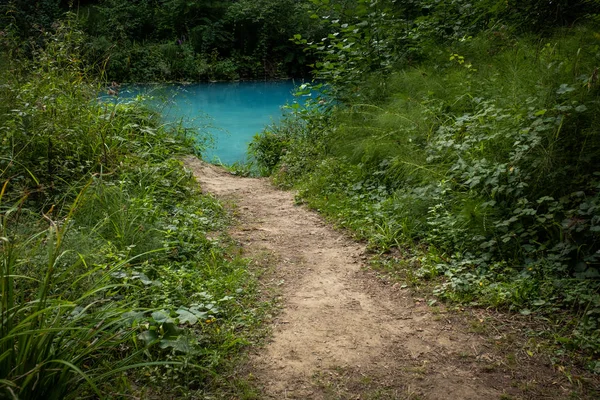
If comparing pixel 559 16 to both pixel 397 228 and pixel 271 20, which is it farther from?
pixel 271 20

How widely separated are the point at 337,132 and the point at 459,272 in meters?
3.26

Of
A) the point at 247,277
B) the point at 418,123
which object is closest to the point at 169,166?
the point at 247,277

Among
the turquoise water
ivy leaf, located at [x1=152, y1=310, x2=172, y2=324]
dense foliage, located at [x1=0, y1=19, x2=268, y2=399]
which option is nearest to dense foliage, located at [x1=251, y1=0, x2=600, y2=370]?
dense foliage, located at [x1=0, y1=19, x2=268, y2=399]

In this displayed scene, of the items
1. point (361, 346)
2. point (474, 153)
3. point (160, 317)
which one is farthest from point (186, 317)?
point (474, 153)

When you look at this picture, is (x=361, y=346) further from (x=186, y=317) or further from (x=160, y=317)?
(x=160, y=317)

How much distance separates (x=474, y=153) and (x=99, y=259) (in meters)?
2.83

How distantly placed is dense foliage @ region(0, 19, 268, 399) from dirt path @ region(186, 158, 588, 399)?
0.89 ft

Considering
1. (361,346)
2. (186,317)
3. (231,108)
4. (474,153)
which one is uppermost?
(474,153)

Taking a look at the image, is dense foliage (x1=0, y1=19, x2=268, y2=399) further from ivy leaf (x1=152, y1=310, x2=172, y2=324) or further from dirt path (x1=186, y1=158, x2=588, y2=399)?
dirt path (x1=186, y1=158, x2=588, y2=399)

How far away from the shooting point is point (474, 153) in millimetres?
4055

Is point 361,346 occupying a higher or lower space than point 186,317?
lower

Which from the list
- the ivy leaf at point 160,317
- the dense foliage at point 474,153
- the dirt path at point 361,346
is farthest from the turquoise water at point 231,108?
the ivy leaf at point 160,317

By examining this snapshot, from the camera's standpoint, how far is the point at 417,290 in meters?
3.34

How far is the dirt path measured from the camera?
2385 millimetres
